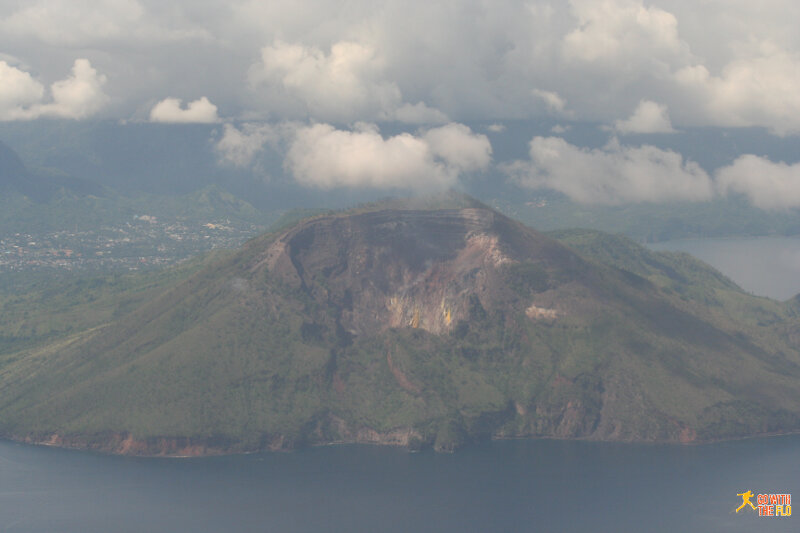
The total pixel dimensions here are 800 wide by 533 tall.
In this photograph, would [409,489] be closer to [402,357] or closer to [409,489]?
[409,489]

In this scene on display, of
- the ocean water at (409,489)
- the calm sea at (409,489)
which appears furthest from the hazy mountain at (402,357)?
the calm sea at (409,489)

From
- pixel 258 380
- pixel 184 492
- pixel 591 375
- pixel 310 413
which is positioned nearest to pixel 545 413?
pixel 591 375

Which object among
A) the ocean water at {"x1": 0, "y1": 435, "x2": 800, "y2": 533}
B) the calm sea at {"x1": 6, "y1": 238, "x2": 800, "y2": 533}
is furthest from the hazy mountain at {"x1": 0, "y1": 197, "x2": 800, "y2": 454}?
the calm sea at {"x1": 6, "y1": 238, "x2": 800, "y2": 533}

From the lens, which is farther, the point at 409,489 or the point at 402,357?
the point at 402,357

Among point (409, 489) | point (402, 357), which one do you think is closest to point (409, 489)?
point (409, 489)

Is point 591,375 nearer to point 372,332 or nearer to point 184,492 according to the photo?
point 372,332

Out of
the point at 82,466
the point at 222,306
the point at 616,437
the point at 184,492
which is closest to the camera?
the point at 184,492
